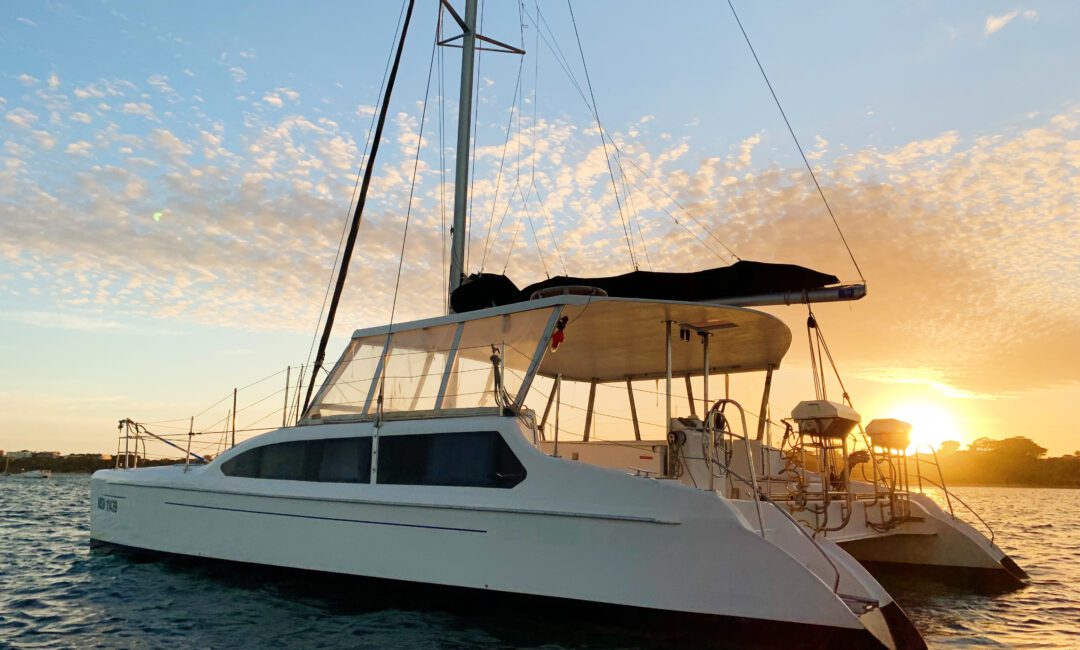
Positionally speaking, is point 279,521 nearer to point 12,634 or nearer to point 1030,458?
point 12,634

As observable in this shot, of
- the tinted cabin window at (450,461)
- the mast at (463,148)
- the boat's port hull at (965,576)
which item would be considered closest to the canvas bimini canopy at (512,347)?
the tinted cabin window at (450,461)

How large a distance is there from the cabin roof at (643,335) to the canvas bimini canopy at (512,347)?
13 mm

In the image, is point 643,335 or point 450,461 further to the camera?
point 643,335

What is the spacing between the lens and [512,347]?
8328 mm

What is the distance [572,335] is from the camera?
29.2 ft

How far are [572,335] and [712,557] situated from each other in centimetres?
357

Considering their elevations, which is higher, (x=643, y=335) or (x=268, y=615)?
(x=643, y=335)

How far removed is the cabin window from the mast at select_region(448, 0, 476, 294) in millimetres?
3103

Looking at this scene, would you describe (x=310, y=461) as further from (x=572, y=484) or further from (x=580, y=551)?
(x=580, y=551)

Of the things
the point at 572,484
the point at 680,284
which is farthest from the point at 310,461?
the point at 680,284

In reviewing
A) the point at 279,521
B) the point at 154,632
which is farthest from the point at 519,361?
the point at 154,632

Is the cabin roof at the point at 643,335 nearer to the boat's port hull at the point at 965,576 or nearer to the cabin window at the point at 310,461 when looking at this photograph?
the cabin window at the point at 310,461

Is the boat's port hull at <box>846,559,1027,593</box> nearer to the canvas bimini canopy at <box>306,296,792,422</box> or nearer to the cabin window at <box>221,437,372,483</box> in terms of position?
the canvas bimini canopy at <box>306,296,792,422</box>

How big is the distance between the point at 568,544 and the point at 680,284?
12.5ft
